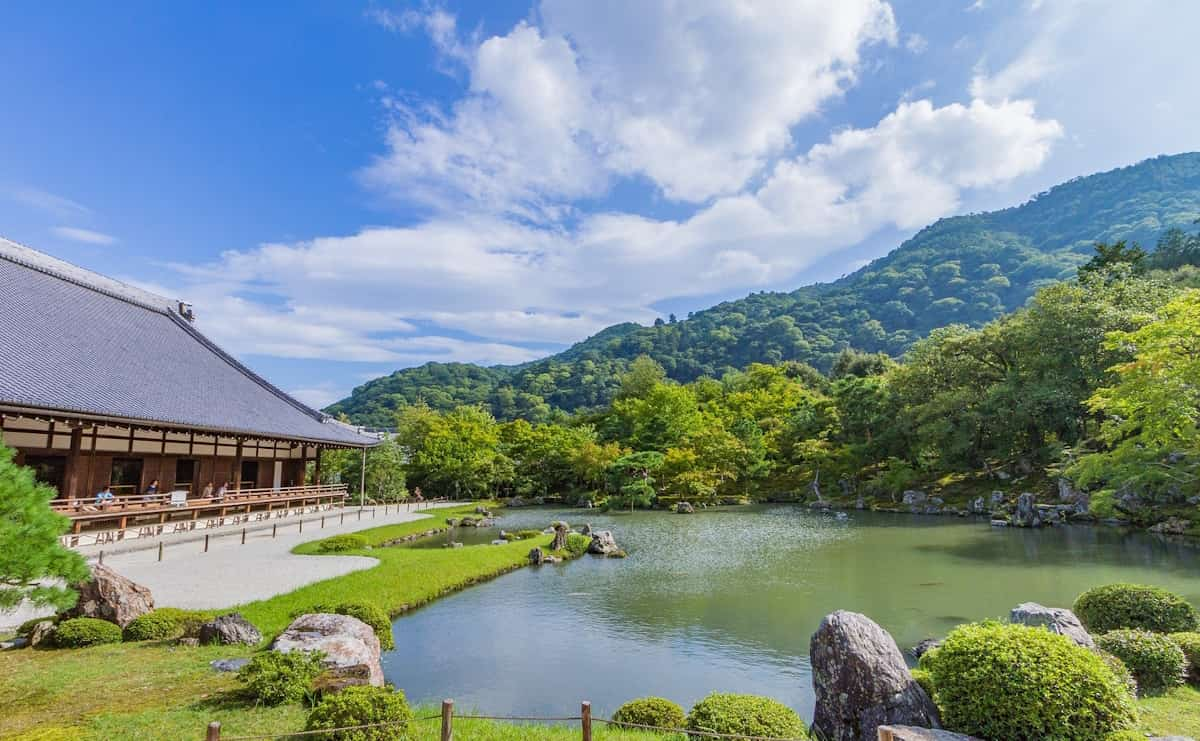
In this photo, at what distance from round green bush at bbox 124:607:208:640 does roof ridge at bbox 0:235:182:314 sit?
16.4 m

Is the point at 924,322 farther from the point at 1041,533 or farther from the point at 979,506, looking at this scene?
the point at 1041,533

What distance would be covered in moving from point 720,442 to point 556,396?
64507 millimetres

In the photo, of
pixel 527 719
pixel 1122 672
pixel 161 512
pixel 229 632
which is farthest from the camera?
pixel 161 512

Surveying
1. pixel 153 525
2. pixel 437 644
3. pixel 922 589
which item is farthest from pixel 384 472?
pixel 922 589

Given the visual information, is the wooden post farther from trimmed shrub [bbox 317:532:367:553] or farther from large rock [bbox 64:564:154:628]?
trimmed shrub [bbox 317:532:367:553]

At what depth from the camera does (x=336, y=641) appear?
682 cm

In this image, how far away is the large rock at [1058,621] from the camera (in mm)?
7023

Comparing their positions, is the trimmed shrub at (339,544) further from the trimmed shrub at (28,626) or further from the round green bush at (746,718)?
the round green bush at (746,718)

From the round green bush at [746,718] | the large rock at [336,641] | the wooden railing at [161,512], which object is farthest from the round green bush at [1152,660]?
the wooden railing at [161,512]

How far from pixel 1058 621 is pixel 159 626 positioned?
39.6ft

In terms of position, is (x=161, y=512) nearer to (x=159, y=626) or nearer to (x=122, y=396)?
(x=122, y=396)

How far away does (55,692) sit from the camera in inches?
246

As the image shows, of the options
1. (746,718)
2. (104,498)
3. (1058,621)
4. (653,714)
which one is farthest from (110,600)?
(1058,621)

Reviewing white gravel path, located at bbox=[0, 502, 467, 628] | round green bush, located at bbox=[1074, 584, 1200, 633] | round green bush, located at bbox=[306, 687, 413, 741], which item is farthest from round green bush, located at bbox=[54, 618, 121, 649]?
round green bush, located at bbox=[1074, 584, 1200, 633]
